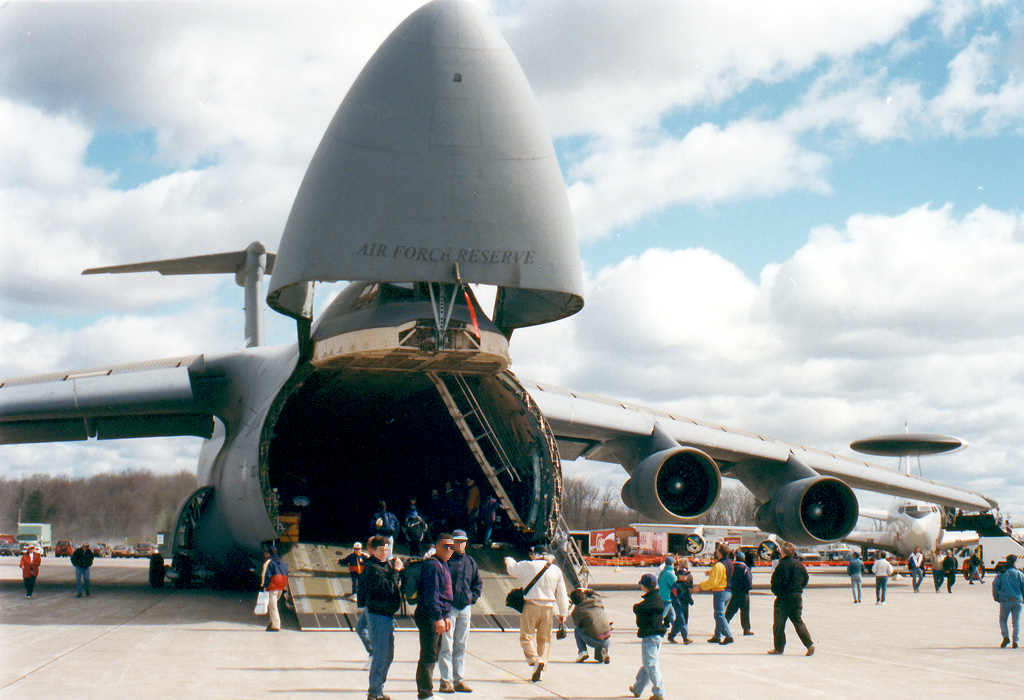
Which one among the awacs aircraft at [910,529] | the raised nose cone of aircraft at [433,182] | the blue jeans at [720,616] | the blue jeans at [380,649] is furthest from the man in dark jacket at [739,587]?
the awacs aircraft at [910,529]

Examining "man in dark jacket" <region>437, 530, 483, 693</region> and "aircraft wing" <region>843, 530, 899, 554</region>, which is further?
"aircraft wing" <region>843, 530, 899, 554</region>

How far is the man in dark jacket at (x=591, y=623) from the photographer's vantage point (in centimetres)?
910

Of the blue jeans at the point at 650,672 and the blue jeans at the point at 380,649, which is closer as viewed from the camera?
the blue jeans at the point at 380,649

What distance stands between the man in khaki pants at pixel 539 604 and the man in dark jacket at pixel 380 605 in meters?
1.81

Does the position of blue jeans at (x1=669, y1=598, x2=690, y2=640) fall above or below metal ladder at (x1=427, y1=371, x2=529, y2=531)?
below

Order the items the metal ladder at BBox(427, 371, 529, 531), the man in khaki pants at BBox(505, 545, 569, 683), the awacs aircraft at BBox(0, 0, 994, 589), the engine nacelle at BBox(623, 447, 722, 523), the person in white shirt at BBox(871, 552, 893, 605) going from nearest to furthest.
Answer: the man in khaki pants at BBox(505, 545, 569, 683), the awacs aircraft at BBox(0, 0, 994, 589), the metal ladder at BBox(427, 371, 529, 531), the engine nacelle at BBox(623, 447, 722, 523), the person in white shirt at BBox(871, 552, 893, 605)

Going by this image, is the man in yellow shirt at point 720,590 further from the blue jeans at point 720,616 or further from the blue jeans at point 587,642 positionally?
the blue jeans at point 587,642

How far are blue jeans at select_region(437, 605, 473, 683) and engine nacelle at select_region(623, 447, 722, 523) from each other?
26.6 feet

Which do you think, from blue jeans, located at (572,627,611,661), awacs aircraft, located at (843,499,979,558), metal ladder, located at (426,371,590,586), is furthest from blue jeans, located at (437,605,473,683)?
awacs aircraft, located at (843,499,979,558)

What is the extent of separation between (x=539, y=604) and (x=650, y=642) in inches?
58.1

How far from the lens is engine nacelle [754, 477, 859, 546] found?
17359 millimetres

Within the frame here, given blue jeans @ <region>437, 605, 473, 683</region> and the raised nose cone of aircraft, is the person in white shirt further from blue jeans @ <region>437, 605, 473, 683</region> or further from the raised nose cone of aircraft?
blue jeans @ <region>437, 605, 473, 683</region>

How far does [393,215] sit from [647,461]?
25.2ft

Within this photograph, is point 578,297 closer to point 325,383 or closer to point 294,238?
point 294,238
